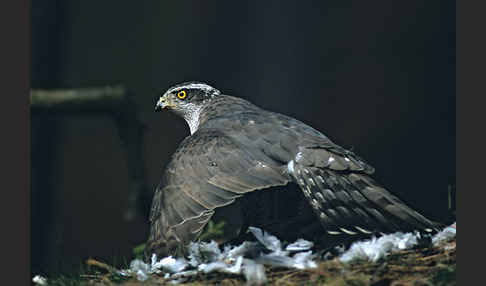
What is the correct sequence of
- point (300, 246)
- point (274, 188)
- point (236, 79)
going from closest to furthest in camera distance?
1. point (300, 246)
2. point (274, 188)
3. point (236, 79)

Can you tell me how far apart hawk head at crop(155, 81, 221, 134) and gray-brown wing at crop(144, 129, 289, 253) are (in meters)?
0.78

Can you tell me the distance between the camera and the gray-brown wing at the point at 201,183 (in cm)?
274

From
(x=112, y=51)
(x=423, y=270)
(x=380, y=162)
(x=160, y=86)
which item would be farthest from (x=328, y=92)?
(x=423, y=270)

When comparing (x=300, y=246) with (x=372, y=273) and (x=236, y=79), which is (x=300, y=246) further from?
(x=236, y=79)

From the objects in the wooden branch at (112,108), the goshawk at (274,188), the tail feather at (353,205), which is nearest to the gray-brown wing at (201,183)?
the goshawk at (274,188)

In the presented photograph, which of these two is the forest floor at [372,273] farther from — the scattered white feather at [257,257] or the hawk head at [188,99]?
the hawk head at [188,99]

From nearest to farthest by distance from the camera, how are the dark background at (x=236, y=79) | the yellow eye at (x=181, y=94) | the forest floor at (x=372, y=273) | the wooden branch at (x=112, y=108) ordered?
the forest floor at (x=372, y=273) < the yellow eye at (x=181, y=94) < the wooden branch at (x=112, y=108) < the dark background at (x=236, y=79)

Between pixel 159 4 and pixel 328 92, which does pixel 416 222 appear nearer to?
pixel 328 92

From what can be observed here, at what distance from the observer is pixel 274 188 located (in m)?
3.16

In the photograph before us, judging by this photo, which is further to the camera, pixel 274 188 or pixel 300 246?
pixel 274 188

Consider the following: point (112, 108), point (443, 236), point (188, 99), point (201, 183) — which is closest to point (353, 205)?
point (443, 236)

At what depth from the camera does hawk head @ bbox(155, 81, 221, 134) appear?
3.75m

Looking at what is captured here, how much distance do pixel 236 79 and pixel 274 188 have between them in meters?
2.40

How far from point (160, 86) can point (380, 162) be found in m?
2.40
